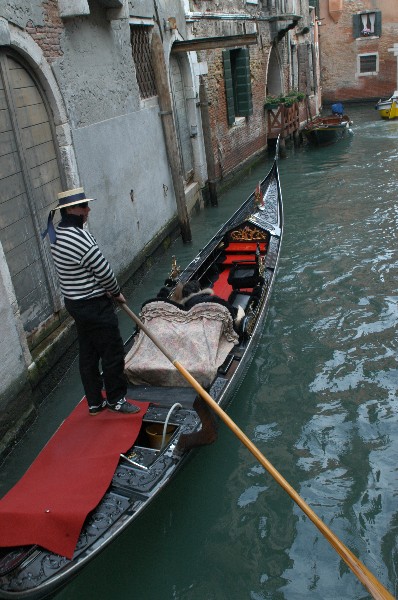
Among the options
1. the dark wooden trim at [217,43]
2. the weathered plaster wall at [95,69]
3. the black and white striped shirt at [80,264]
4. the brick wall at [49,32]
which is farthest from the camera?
the dark wooden trim at [217,43]

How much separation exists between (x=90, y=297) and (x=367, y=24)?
61.1 ft

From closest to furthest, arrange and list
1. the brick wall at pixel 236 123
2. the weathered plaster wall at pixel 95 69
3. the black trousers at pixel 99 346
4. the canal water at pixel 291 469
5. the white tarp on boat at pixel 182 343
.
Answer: the canal water at pixel 291 469 → the black trousers at pixel 99 346 → the white tarp on boat at pixel 182 343 → the weathered plaster wall at pixel 95 69 → the brick wall at pixel 236 123

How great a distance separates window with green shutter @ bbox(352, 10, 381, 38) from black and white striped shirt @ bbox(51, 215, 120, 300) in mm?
18486

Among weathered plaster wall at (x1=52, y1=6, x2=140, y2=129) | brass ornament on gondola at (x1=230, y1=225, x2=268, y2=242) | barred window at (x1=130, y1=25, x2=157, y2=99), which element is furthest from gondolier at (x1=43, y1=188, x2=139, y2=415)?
barred window at (x1=130, y1=25, x2=157, y2=99)

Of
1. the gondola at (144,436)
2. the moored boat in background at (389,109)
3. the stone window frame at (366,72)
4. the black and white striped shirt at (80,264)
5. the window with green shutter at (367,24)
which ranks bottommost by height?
the gondola at (144,436)

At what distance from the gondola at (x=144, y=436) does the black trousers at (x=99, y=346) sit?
13cm

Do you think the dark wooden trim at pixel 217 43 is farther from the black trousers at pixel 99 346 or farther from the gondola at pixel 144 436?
the black trousers at pixel 99 346

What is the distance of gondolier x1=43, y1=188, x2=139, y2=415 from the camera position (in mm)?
2463

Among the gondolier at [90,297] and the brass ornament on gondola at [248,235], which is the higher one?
the gondolier at [90,297]

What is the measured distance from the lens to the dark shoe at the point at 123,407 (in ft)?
8.82

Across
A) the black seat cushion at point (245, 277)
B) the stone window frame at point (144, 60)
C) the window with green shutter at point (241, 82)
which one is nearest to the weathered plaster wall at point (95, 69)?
the stone window frame at point (144, 60)

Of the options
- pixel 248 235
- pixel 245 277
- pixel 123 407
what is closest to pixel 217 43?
pixel 248 235

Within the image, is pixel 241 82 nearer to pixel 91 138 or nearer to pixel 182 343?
pixel 91 138

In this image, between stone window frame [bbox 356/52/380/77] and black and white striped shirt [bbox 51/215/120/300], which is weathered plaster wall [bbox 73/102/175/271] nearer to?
black and white striped shirt [bbox 51/215/120/300]
